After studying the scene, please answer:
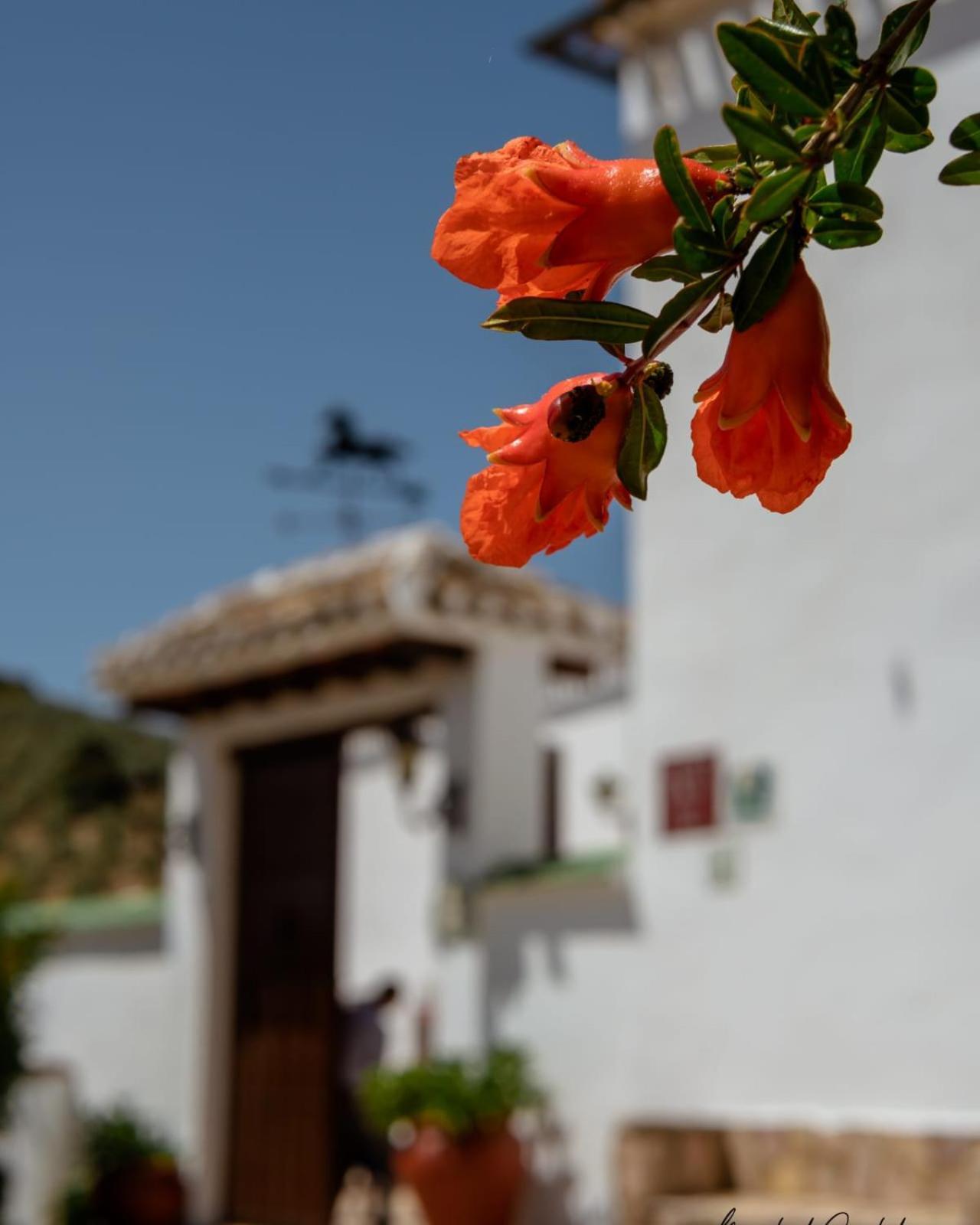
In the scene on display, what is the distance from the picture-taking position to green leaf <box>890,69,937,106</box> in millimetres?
880

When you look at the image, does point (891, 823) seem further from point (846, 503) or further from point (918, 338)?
point (918, 338)

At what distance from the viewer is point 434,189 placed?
4.06ft

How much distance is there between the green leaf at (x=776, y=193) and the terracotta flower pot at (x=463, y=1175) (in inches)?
242

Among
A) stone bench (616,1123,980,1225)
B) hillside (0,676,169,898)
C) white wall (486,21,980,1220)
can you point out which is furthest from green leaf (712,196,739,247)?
hillside (0,676,169,898)

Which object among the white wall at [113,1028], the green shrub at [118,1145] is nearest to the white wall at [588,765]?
the white wall at [113,1028]

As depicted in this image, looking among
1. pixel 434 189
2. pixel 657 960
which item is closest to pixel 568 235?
pixel 434 189

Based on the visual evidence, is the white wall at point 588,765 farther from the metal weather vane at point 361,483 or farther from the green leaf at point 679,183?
the green leaf at point 679,183

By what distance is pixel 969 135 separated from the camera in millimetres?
908

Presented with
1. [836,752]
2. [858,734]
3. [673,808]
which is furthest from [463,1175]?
[858,734]

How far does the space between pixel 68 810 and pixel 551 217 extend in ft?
53.1

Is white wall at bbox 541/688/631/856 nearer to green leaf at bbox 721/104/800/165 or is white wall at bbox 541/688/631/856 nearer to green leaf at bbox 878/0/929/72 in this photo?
green leaf at bbox 878/0/929/72

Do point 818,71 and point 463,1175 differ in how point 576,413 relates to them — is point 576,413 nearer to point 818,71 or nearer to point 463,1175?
point 818,71

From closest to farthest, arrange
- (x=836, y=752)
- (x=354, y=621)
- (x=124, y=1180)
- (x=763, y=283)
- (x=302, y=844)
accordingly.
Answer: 1. (x=763, y=283)
2. (x=836, y=752)
3. (x=354, y=621)
4. (x=124, y=1180)
5. (x=302, y=844)

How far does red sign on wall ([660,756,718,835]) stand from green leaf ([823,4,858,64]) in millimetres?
5610
